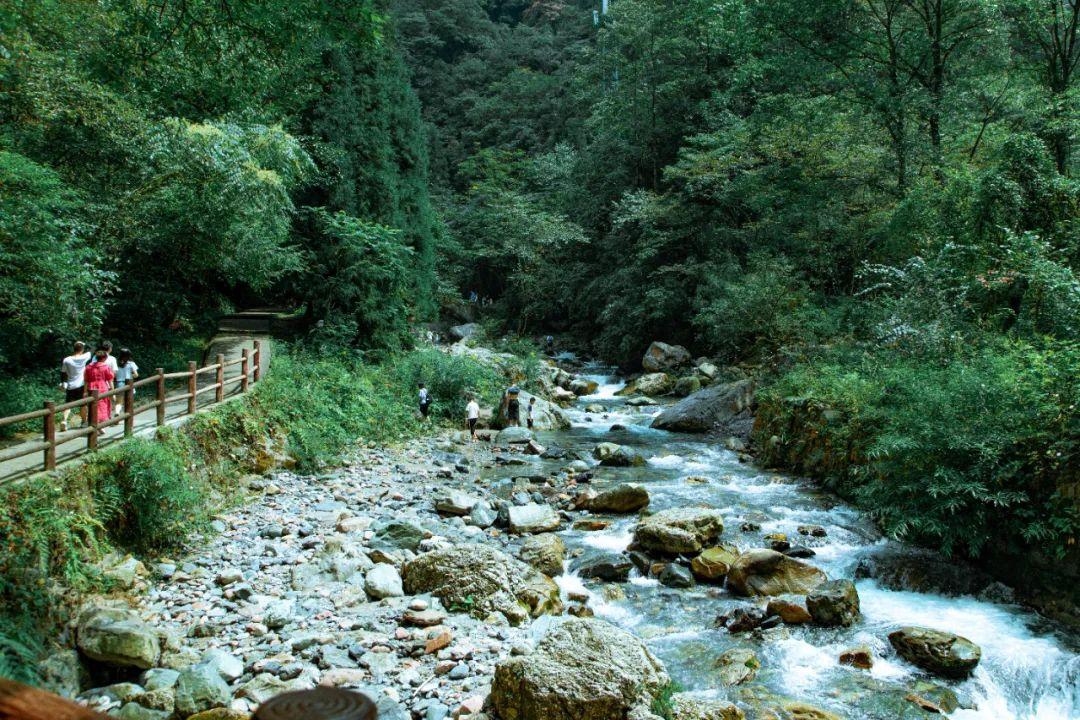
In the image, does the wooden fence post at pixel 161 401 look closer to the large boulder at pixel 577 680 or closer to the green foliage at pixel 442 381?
the large boulder at pixel 577 680

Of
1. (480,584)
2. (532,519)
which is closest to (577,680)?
(480,584)

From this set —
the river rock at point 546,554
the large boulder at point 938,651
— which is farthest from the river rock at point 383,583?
the large boulder at point 938,651

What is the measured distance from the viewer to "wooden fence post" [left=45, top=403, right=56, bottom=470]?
7.25 metres

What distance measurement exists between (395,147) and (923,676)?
71.6 feet

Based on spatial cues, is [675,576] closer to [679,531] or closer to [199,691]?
[679,531]

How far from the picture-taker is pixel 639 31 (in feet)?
99.3

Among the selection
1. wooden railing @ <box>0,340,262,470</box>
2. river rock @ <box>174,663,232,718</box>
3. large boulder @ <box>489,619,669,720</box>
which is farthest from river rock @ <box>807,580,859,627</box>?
wooden railing @ <box>0,340,262,470</box>

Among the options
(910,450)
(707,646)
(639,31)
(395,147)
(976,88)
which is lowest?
(707,646)

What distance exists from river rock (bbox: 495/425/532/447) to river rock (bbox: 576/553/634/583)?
8.07m

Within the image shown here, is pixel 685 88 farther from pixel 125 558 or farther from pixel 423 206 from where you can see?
pixel 125 558

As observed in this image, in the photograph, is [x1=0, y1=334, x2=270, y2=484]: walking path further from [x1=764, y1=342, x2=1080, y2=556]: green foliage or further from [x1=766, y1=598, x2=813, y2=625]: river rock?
[x1=764, y1=342, x2=1080, y2=556]: green foliage

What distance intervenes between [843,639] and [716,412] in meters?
10.9

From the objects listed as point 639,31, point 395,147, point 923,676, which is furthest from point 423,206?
point 923,676

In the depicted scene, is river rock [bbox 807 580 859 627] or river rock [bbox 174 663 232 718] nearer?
river rock [bbox 174 663 232 718]
